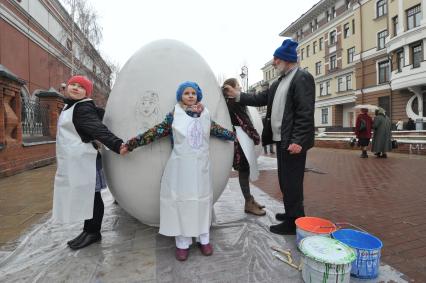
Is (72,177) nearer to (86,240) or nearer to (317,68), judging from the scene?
(86,240)

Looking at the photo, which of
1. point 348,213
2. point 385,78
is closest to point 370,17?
point 385,78

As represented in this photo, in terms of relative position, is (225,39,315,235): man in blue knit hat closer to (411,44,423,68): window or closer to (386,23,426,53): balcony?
(386,23,426,53): balcony

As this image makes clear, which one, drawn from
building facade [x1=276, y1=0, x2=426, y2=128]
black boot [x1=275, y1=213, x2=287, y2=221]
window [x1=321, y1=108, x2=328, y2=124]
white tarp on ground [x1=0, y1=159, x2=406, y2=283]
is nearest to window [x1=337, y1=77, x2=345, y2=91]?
building facade [x1=276, y1=0, x2=426, y2=128]

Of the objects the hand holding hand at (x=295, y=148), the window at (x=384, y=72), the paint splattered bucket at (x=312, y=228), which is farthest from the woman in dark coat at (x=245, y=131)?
the window at (x=384, y=72)

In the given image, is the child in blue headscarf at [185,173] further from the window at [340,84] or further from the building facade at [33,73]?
the window at [340,84]

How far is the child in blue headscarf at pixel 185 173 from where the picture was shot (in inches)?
98.3

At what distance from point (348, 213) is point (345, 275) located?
211cm

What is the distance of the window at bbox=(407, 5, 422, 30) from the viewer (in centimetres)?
2306

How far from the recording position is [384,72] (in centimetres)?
2888

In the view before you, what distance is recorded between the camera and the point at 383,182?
6000mm

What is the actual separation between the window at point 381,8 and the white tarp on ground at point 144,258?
1254 inches

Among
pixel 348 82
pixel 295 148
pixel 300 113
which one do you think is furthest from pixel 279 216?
pixel 348 82

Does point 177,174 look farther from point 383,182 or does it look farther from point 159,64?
point 383,182

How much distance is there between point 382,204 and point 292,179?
2.11m
